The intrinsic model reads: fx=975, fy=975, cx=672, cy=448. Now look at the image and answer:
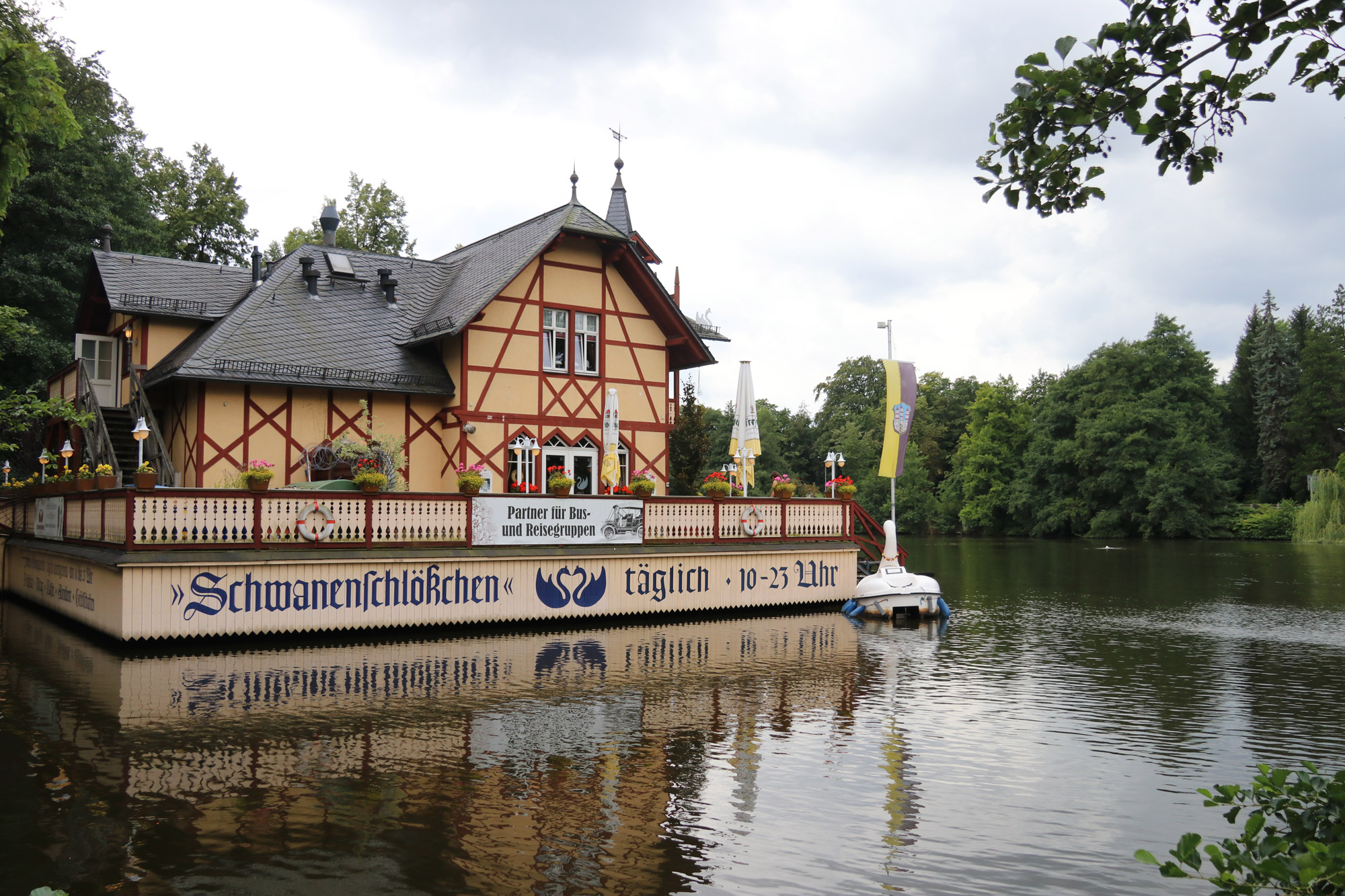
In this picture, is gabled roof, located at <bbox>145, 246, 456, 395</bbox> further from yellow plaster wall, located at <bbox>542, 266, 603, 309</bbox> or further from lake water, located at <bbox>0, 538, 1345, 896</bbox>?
lake water, located at <bbox>0, 538, 1345, 896</bbox>

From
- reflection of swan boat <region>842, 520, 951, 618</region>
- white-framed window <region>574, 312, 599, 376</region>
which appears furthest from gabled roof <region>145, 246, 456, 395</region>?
reflection of swan boat <region>842, 520, 951, 618</region>

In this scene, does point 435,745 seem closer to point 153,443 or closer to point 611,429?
point 611,429

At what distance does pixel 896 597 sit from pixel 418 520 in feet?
31.9

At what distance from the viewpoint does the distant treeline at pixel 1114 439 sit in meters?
61.8

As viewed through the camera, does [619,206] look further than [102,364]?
Yes

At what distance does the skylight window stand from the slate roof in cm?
215

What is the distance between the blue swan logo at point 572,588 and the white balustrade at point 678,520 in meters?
1.45

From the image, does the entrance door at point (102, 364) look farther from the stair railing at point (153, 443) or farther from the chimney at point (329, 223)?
the chimney at point (329, 223)

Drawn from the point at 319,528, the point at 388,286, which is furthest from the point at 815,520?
the point at 388,286

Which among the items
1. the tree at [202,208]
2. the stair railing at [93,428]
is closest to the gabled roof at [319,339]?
the stair railing at [93,428]

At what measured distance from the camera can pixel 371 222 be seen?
44594mm

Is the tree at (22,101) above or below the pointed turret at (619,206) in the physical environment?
below

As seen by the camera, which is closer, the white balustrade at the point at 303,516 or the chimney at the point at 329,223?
the white balustrade at the point at 303,516

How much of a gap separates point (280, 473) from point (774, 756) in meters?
15.2
